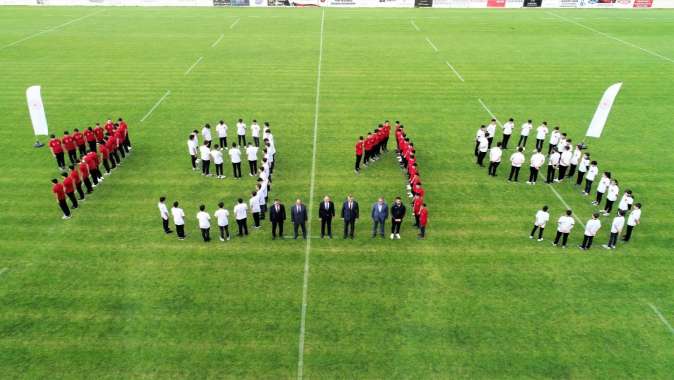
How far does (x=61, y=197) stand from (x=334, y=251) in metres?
8.65

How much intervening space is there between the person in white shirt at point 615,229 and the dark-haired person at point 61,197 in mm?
16418

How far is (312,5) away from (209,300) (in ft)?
152

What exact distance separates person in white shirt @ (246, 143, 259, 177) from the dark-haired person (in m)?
6.06

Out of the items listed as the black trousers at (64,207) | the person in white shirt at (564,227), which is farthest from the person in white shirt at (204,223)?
the person in white shirt at (564,227)

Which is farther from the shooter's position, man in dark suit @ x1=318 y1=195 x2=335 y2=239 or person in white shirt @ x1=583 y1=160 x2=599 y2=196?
person in white shirt @ x1=583 y1=160 x2=599 y2=196

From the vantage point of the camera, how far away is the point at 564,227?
514 inches

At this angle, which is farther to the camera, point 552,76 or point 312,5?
point 312,5

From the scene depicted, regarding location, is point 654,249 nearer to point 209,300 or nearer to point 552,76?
point 209,300

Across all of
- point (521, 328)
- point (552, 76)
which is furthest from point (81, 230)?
point (552, 76)

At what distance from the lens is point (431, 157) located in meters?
18.9

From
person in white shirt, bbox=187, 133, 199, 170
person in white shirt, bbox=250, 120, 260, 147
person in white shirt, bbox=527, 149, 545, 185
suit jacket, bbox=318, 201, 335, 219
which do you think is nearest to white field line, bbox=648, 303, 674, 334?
person in white shirt, bbox=527, 149, 545, 185

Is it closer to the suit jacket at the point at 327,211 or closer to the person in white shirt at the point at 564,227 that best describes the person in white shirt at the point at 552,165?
the person in white shirt at the point at 564,227

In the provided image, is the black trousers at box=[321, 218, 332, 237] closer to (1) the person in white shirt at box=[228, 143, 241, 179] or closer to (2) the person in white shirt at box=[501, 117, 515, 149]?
(1) the person in white shirt at box=[228, 143, 241, 179]

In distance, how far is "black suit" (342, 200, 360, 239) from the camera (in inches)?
520
